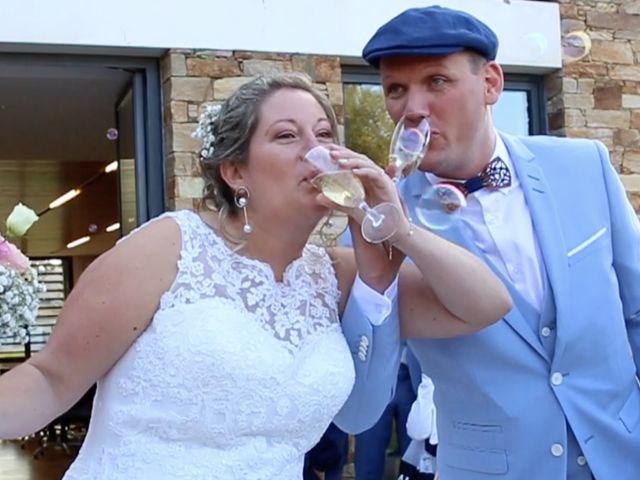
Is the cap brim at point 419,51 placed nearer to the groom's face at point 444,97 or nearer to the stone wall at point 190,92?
the groom's face at point 444,97

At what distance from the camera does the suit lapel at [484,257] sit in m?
2.02

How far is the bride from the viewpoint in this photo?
1799mm

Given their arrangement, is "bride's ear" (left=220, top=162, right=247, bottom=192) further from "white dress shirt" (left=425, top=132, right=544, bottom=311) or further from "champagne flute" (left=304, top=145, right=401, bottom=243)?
"white dress shirt" (left=425, top=132, right=544, bottom=311)

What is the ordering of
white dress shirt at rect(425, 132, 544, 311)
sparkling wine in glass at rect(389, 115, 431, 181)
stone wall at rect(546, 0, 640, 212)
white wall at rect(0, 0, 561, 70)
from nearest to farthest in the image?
1. sparkling wine in glass at rect(389, 115, 431, 181)
2. white dress shirt at rect(425, 132, 544, 311)
3. white wall at rect(0, 0, 561, 70)
4. stone wall at rect(546, 0, 640, 212)

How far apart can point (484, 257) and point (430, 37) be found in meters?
0.48

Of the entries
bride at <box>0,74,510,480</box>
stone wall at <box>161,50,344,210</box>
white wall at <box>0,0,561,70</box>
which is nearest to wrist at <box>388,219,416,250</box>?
bride at <box>0,74,510,480</box>

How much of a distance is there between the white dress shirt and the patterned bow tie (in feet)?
0.04

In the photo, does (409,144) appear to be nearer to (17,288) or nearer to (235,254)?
(235,254)

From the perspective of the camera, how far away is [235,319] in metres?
1.87

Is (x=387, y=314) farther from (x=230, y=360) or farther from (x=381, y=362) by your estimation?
(x=230, y=360)

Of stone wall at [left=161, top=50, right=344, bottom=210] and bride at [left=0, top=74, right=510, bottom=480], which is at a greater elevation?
stone wall at [left=161, top=50, right=344, bottom=210]

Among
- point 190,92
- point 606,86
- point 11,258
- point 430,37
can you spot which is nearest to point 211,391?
point 11,258

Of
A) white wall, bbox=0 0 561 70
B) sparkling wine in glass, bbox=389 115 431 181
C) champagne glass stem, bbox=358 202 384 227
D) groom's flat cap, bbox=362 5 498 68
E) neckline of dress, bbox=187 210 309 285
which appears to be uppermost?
white wall, bbox=0 0 561 70

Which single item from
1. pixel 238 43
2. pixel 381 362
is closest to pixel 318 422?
pixel 381 362
